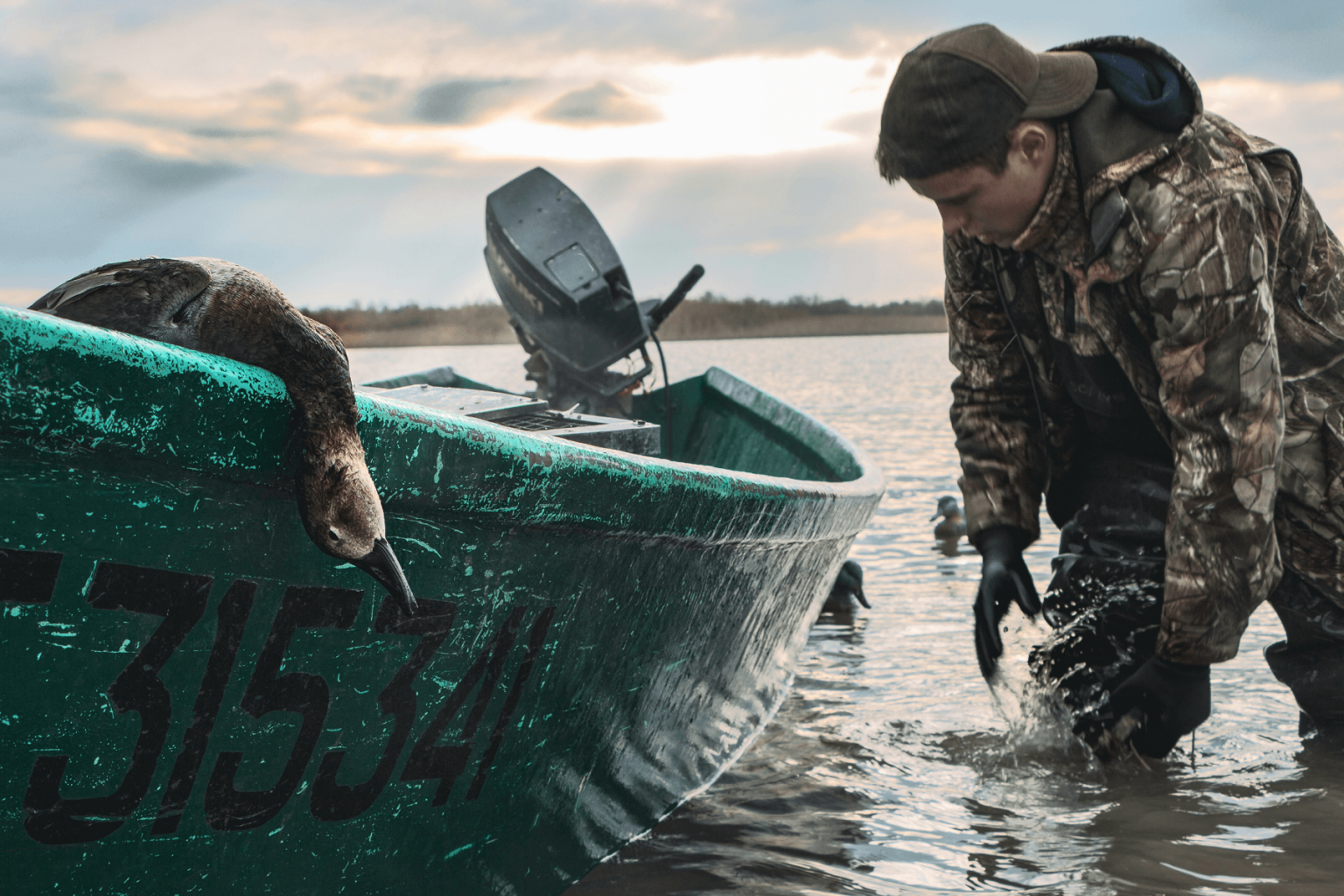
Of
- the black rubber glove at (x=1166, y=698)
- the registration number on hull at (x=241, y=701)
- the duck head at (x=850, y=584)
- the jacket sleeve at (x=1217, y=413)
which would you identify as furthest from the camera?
the duck head at (x=850, y=584)

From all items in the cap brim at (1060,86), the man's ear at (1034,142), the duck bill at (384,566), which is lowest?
the duck bill at (384,566)

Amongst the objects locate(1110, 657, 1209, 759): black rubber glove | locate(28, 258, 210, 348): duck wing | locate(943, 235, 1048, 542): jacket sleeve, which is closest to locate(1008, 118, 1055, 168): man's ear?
locate(943, 235, 1048, 542): jacket sleeve

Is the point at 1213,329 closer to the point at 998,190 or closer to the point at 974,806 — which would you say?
the point at 998,190

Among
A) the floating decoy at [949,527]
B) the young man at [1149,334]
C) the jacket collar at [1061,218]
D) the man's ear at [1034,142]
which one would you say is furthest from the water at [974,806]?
the floating decoy at [949,527]

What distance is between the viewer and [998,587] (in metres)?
3.09

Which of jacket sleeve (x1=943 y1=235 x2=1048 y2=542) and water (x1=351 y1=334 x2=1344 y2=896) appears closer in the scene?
water (x1=351 y1=334 x2=1344 y2=896)

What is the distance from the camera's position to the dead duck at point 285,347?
138cm

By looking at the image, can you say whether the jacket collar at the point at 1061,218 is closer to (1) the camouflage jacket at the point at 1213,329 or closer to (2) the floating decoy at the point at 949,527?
(1) the camouflage jacket at the point at 1213,329

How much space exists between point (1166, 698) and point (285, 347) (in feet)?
7.44

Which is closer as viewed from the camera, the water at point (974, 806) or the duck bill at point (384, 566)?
the duck bill at point (384, 566)

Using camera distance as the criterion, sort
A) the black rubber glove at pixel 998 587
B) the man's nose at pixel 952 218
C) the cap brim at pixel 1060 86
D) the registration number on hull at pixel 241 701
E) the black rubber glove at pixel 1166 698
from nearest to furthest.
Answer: the registration number on hull at pixel 241 701 < the cap brim at pixel 1060 86 < the man's nose at pixel 952 218 < the black rubber glove at pixel 1166 698 < the black rubber glove at pixel 998 587

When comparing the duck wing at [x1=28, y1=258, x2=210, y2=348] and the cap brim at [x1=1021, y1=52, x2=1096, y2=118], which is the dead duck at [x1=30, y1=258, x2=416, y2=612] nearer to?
the duck wing at [x1=28, y1=258, x2=210, y2=348]

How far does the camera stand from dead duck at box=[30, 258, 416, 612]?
138cm

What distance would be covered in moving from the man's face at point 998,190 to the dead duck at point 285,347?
4.95ft
